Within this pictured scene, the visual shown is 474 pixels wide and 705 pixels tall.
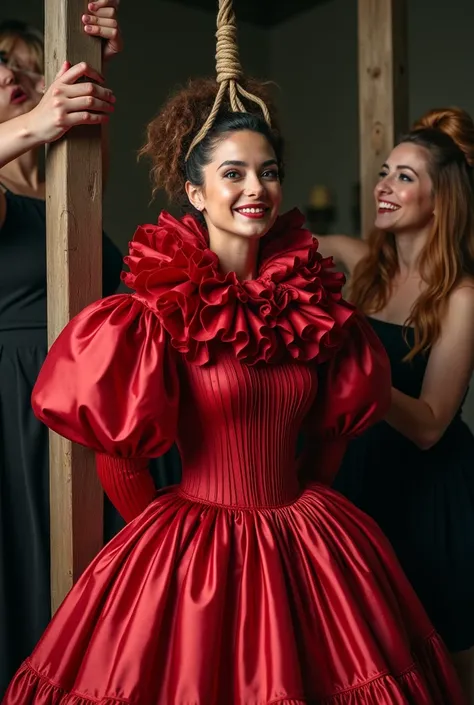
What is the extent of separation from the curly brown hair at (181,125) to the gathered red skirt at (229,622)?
0.58 m

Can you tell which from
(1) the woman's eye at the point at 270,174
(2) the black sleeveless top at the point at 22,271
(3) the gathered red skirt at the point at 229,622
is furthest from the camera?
(2) the black sleeveless top at the point at 22,271

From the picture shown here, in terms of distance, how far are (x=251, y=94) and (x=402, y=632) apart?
37.1 inches

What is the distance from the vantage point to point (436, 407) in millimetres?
1874

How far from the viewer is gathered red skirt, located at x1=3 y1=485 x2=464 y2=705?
1.24 metres

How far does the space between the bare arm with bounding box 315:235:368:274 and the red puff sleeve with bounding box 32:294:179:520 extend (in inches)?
39.4

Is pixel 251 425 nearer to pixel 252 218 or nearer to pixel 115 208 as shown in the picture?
pixel 252 218

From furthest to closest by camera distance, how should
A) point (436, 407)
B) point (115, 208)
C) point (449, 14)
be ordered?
point (115, 208) < point (449, 14) < point (436, 407)

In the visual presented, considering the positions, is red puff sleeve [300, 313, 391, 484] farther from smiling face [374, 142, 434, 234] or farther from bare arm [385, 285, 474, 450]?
smiling face [374, 142, 434, 234]

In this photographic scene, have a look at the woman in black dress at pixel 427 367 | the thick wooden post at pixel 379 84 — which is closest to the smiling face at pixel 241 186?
the woman in black dress at pixel 427 367

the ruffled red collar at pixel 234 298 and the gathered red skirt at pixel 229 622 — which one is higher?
the ruffled red collar at pixel 234 298

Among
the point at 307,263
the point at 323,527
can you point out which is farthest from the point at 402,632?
the point at 307,263

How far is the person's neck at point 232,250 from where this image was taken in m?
1.47

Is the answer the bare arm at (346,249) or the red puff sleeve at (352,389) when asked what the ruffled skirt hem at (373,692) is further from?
the bare arm at (346,249)

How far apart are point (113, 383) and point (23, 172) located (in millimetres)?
859
